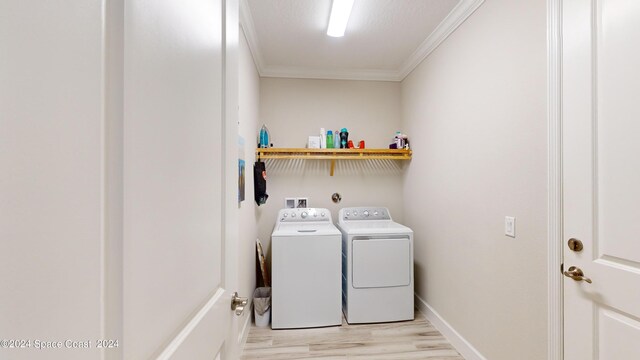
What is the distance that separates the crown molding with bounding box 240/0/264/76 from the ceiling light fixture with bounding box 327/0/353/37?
2.08 ft

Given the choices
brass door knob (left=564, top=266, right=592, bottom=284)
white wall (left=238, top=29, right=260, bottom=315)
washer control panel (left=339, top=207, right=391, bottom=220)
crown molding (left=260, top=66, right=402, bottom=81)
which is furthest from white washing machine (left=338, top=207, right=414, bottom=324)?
crown molding (left=260, top=66, right=402, bottom=81)

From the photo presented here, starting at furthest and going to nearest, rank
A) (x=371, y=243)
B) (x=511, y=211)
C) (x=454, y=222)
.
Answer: (x=371, y=243), (x=454, y=222), (x=511, y=211)

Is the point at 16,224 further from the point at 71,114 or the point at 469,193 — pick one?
the point at 469,193

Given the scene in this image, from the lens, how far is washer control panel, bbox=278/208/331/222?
2.79 m

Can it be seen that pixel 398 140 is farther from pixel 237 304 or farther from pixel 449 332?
pixel 237 304

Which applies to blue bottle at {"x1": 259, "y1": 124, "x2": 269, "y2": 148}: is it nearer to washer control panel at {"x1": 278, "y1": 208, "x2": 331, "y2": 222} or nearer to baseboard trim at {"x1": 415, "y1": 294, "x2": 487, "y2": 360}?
washer control panel at {"x1": 278, "y1": 208, "x2": 331, "y2": 222}

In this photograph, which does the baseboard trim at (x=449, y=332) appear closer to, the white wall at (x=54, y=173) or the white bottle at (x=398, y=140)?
the white bottle at (x=398, y=140)

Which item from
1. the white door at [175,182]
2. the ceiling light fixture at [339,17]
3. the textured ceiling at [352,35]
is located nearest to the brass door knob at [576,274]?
the white door at [175,182]

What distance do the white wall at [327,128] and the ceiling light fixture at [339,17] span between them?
940 millimetres

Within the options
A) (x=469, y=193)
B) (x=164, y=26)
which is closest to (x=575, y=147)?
(x=469, y=193)

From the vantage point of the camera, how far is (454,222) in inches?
81.0

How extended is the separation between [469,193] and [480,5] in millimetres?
1296

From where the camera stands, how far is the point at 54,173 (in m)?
0.31

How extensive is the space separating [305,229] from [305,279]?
0.47 metres
